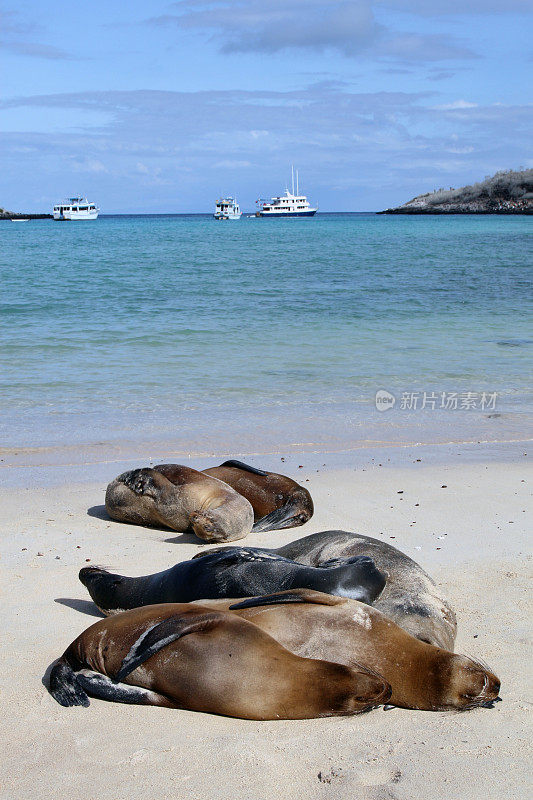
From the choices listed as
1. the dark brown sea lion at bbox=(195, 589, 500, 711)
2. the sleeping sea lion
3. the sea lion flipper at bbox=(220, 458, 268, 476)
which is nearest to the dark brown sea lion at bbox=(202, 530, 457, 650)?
the sleeping sea lion

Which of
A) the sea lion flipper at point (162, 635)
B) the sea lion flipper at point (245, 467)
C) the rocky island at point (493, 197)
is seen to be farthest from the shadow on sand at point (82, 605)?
the rocky island at point (493, 197)

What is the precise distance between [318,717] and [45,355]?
10.6 metres

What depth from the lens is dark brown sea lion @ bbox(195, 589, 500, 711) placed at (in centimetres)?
310

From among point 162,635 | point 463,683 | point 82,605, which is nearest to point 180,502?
point 82,605

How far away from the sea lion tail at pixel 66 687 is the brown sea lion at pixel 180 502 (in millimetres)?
1980

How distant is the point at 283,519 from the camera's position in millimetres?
5547

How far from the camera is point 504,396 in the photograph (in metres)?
10.2

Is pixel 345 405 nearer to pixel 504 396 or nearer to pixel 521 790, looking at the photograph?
pixel 504 396

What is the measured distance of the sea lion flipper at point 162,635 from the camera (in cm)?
310

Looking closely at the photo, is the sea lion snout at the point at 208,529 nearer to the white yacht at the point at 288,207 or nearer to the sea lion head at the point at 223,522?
the sea lion head at the point at 223,522

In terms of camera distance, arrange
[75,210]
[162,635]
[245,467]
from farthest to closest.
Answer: [75,210] < [245,467] < [162,635]

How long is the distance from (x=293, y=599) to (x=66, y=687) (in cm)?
95

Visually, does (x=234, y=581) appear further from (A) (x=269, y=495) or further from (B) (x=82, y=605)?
(A) (x=269, y=495)

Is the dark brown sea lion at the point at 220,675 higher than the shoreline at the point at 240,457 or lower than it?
higher
